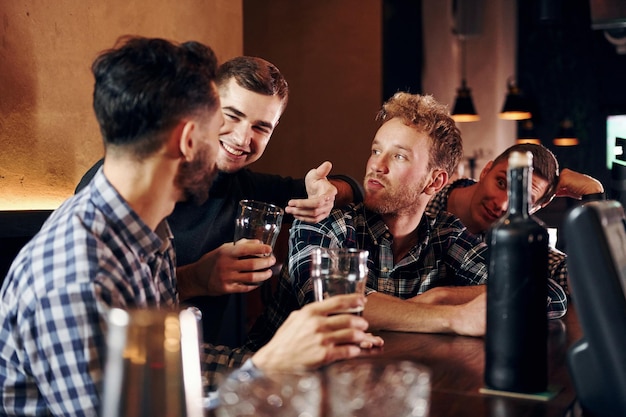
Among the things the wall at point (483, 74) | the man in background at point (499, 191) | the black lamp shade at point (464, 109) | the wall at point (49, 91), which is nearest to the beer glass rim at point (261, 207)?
the man in background at point (499, 191)

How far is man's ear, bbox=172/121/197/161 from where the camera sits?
1.47m

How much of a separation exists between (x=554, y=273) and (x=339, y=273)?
1.41 m

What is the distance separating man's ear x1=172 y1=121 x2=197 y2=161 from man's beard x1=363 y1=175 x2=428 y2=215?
987mm

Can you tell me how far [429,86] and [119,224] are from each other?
9020 mm

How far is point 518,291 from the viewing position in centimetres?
122

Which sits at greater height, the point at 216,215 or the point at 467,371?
the point at 216,215

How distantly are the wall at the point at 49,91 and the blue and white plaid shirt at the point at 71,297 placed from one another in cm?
201

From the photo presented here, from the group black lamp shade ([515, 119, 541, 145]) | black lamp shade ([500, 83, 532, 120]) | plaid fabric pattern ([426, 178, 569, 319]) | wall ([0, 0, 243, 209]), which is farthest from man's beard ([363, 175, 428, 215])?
black lamp shade ([515, 119, 541, 145])

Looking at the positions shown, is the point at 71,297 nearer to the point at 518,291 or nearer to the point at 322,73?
the point at 518,291

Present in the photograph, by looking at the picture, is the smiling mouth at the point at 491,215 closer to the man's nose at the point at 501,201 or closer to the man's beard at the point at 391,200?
the man's nose at the point at 501,201

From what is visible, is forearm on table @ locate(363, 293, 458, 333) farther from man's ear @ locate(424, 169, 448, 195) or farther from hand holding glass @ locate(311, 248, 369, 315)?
man's ear @ locate(424, 169, 448, 195)

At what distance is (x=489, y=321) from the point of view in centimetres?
125

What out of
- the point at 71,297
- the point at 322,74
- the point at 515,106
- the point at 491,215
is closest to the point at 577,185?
the point at 491,215

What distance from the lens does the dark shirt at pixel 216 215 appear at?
235 cm
